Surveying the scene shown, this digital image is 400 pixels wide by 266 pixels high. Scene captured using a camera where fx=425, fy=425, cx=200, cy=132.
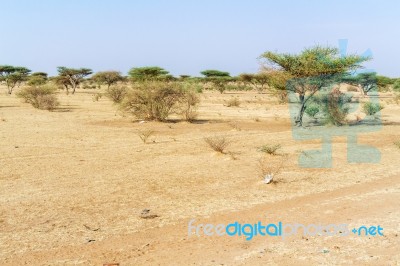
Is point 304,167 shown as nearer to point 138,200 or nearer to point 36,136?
point 138,200

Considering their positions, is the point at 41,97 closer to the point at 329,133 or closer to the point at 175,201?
the point at 329,133

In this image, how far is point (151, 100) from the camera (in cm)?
2255

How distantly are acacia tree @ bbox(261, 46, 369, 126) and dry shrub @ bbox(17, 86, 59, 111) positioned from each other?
54.0ft

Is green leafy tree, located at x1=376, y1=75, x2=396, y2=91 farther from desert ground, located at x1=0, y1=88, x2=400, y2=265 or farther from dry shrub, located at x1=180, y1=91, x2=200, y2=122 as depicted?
desert ground, located at x1=0, y1=88, x2=400, y2=265

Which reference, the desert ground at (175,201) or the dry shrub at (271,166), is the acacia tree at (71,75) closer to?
the desert ground at (175,201)

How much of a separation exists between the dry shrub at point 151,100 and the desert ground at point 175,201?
7.36m

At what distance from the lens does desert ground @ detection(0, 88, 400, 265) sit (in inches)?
225

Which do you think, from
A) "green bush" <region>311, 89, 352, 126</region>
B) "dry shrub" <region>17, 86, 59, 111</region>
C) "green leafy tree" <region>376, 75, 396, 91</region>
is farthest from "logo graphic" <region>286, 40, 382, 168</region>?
"green leafy tree" <region>376, 75, 396, 91</region>

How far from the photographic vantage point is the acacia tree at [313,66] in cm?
1947

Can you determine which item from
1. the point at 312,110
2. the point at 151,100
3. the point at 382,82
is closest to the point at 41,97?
the point at 151,100

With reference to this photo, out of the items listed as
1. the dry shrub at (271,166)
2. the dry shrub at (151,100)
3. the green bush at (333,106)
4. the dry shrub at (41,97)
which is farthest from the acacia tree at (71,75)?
the dry shrub at (271,166)

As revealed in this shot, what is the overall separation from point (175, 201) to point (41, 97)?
24450 millimetres

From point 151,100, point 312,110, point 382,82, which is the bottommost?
point 312,110

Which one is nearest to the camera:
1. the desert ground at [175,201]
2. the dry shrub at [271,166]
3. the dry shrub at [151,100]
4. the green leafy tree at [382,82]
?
the desert ground at [175,201]
